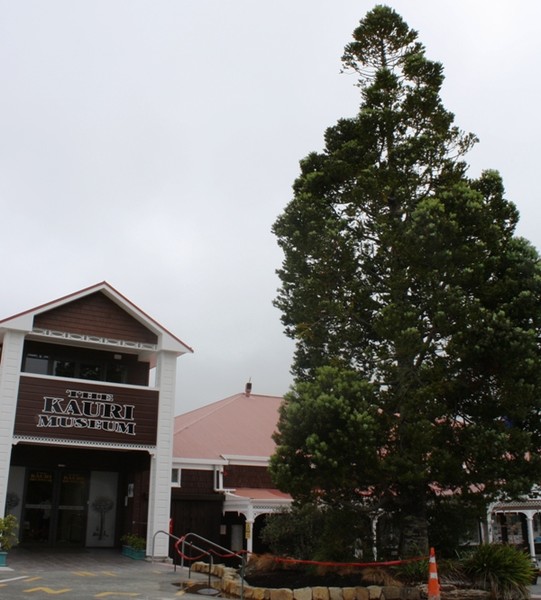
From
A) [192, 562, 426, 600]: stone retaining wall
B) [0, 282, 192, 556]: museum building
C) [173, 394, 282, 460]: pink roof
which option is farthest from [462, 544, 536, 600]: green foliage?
[173, 394, 282, 460]: pink roof

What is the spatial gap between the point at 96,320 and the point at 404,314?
400 inches

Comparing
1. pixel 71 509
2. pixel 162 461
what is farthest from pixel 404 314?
pixel 71 509

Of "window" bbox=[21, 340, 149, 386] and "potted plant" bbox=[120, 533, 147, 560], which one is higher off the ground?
"window" bbox=[21, 340, 149, 386]

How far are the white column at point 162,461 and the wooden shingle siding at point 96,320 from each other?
1.03 metres

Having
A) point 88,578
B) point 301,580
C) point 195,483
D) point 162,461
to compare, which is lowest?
point 88,578

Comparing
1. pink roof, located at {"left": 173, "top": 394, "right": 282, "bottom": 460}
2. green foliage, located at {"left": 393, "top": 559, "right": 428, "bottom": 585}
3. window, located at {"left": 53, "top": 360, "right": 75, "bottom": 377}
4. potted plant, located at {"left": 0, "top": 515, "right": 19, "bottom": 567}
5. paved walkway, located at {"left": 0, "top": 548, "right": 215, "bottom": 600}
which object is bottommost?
paved walkway, located at {"left": 0, "top": 548, "right": 215, "bottom": 600}

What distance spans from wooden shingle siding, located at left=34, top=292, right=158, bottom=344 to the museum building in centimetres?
3

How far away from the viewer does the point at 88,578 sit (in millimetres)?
13789

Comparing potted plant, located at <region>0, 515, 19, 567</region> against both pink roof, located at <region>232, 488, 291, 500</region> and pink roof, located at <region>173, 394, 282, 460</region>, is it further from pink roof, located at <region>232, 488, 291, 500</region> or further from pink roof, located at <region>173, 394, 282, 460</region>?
pink roof, located at <region>232, 488, 291, 500</region>

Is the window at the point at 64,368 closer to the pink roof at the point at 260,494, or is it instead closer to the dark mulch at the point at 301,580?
the pink roof at the point at 260,494

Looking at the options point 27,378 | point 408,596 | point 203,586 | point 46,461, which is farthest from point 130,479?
point 408,596

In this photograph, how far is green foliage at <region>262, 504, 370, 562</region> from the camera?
14.0 m

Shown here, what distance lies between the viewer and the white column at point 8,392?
1752 centimetres

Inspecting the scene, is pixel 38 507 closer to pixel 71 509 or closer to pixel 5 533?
pixel 71 509
